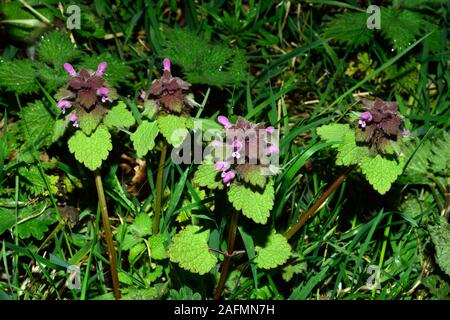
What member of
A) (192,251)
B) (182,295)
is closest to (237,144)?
(192,251)

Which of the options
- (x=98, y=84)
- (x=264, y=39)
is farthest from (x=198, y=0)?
(x=98, y=84)

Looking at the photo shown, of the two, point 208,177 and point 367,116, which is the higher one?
point 367,116

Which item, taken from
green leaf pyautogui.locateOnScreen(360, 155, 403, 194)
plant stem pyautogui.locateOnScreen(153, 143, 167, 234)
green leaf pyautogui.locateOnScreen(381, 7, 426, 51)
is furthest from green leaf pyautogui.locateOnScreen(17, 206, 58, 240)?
green leaf pyautogui.locateOnScreen(381, 7, 426, 51)

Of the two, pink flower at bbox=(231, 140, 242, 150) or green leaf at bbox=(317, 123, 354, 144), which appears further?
green leaf at bbox=(317, 123, 354, 144)

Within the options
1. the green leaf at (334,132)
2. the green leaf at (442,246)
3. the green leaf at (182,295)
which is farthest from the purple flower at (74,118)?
→ the green leaf at (442,246)

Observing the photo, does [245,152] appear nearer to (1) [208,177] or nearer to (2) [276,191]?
(1) [208,177]

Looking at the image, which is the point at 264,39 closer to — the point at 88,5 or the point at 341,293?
the point at 88,5

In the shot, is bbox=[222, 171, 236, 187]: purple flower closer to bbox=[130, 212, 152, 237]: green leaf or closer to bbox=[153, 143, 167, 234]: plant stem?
bbox=[153, 143, 167, 234]: plant stem
